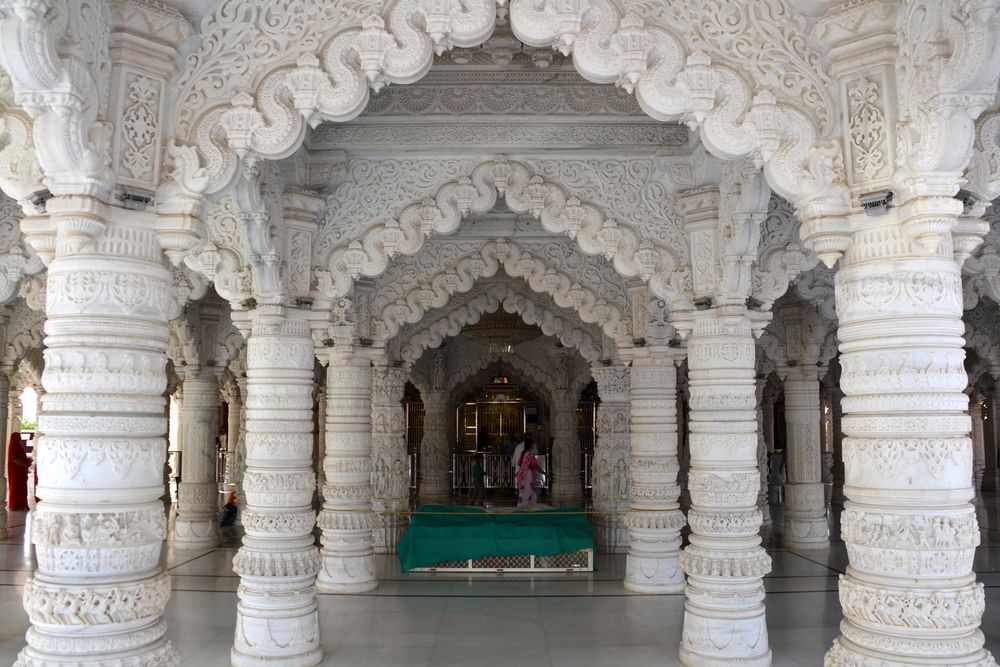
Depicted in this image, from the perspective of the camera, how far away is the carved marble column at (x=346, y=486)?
9820 mm

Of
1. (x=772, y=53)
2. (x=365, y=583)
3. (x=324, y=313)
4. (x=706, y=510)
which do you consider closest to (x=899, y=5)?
(x=772, y=53)

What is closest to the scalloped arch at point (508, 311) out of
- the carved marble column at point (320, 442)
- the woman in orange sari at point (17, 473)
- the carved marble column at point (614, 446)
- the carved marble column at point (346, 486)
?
the carved marble column at point (614, 446)

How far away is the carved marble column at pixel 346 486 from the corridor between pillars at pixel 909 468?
6929 millimetres

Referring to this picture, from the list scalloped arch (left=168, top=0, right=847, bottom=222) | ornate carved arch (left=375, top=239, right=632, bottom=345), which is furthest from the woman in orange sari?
scalloped arch (left=168, top=0, right=847, bottom=222)

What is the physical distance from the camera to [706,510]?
6590 millimetres

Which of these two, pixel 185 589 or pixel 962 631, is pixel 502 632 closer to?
pixel 185 589

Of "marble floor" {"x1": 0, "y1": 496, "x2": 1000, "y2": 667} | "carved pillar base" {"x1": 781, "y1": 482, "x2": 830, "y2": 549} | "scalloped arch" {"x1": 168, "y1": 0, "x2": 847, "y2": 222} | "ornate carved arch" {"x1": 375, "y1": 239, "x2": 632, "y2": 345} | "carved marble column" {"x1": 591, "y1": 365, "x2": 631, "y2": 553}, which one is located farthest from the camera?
"carved pillar base" {"x1": 781, "y1": 482, "x2": 830, "y2": 549}

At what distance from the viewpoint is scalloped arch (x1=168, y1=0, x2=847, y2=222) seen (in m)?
3.81

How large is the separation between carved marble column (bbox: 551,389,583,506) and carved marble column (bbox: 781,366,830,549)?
5041mm

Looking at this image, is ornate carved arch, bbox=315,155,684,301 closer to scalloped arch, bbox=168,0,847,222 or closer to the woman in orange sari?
scalloped arch, bbox=168,0,847,222

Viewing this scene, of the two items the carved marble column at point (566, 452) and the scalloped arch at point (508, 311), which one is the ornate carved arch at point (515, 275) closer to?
the scalloped arch at point (508, 311)

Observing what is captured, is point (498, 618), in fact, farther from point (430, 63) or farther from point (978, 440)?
point (978, 440)

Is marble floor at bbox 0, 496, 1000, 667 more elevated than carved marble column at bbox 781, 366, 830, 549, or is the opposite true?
carved marble column at bbox 781, 366, 830, 549

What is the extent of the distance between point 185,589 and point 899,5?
29.7 feet
